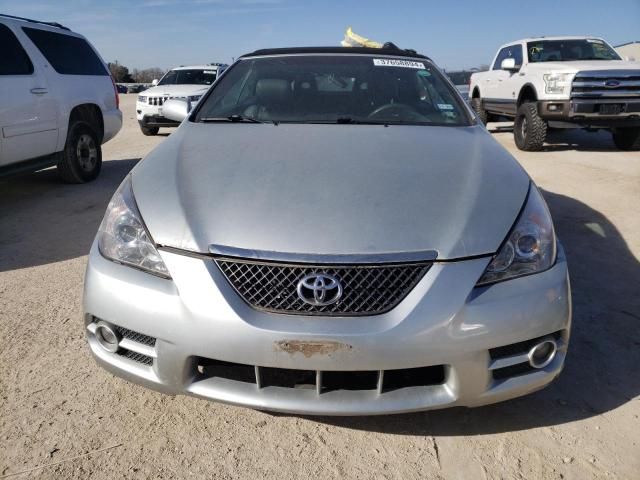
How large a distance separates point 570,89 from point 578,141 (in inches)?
90.5

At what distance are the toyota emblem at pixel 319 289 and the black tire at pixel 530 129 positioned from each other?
7.54m

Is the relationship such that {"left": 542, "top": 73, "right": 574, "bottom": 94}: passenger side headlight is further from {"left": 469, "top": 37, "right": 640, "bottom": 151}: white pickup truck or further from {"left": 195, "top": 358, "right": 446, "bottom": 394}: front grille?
{"left": 195, "top": 358, "right": 446, "bottom": 394}: front grille

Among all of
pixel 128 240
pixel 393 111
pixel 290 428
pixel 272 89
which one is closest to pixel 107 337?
pixel 128 240

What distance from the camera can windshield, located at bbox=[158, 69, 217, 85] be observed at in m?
11.7

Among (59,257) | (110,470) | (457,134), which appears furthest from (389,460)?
(59,257)

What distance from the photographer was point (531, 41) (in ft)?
30.4

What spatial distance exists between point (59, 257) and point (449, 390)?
127 inches

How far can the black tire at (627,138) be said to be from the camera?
27.2ft

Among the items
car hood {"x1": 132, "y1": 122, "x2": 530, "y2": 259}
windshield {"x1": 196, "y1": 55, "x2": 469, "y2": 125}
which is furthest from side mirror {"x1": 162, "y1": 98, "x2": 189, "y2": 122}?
car hood {"x1": 132, "y1": 122, "x2": 530, "y2": 259}

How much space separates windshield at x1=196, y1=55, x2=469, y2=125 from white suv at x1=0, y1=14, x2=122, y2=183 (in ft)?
9.03

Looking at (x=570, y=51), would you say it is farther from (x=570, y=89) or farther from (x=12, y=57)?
(x=12, y=57)

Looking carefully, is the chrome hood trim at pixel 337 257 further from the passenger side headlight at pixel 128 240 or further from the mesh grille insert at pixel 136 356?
the mesh grille insert at pixel 136 356

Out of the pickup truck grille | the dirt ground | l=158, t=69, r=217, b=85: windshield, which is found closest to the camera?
the dirt ground

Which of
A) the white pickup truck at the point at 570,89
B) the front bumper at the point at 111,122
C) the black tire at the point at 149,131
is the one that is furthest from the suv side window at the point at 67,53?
the white pickup truck at the point at 570,89
